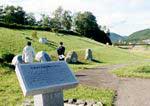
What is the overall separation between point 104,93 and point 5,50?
24.1m

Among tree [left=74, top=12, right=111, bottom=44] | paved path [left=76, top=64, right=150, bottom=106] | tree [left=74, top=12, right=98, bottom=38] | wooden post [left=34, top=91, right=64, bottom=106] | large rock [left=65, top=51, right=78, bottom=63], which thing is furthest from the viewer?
tree [left=74, top=12, right=98, bottom=38]

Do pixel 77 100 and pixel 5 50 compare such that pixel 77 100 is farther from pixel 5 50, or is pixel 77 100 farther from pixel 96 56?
pixel 96 56

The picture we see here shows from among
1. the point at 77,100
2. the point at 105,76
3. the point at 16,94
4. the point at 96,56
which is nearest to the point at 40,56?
the point at 105,76

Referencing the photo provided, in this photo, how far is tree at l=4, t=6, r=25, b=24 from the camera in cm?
10800

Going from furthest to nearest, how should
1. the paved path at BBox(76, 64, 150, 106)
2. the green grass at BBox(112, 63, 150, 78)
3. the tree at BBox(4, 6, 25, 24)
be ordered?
the tree at BBox(4, 6, 25, 24) < the green grass at BBox(112, 63, 150, 78) < the paved path at BBox(76, 64, 150, 106)

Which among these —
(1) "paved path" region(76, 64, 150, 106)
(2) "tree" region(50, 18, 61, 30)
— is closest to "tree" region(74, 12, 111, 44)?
(2) "tree" region(50, 18, 61, 30)

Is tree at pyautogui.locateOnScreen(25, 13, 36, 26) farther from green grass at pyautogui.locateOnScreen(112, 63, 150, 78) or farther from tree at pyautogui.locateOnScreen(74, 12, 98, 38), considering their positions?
green grass at pyautogui.locateOnScreen(112, 63, 150, 78)

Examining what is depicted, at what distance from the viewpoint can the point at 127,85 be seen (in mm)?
20219

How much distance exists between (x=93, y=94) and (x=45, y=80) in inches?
200

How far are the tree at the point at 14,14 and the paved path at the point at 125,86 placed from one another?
85715 mm

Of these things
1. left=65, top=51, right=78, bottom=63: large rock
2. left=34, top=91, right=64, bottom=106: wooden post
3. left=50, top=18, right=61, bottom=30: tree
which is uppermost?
left=50, top=18, right=61, bottom=30: tree

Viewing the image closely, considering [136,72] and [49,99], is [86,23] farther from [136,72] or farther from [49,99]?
[49,99]

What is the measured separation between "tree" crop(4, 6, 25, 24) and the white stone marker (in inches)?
3743

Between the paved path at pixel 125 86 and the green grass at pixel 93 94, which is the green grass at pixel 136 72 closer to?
the paved path at pixel 125 86
